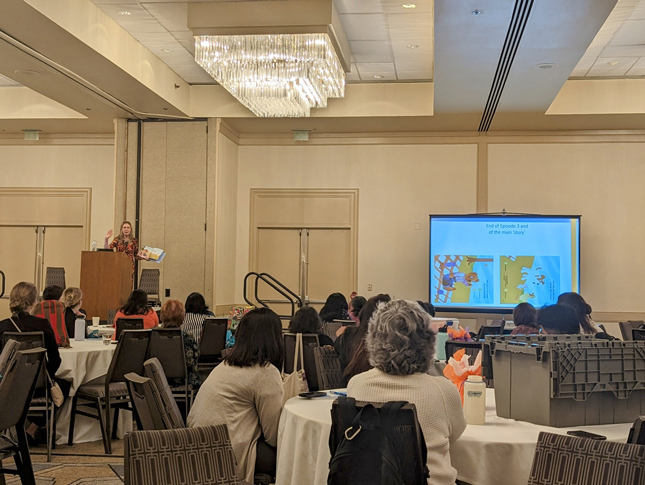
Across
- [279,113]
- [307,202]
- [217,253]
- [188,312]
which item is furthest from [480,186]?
[188,312]

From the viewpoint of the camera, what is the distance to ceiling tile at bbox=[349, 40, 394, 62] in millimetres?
9117

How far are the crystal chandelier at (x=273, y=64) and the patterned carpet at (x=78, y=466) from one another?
14.4ft

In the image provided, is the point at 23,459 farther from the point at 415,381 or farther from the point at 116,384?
the point at 415,381

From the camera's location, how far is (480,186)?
11859 mm

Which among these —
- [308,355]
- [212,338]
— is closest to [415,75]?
[212,338]

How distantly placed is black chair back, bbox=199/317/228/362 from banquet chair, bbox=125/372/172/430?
446 cm

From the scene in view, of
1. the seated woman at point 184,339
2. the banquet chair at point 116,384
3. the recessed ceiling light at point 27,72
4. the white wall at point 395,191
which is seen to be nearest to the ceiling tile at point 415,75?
the white wall at point 395,191

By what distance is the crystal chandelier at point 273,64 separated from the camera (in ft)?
25.8

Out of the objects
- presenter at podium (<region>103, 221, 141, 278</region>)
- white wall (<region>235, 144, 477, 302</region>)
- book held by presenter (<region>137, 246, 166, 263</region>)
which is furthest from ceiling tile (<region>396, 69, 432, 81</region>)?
presenter at podium (<region>103, 221, 141, 278</region>)

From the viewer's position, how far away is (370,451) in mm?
2324

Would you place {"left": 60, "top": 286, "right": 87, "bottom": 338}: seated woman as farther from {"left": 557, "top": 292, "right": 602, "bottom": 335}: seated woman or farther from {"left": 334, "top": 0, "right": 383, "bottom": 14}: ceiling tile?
{"left": 557, "top": 292, "right": 602, "bottom": 335}: seated woman

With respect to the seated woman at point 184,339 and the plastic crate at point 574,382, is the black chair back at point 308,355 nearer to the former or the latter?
the seated woman at point 184,339

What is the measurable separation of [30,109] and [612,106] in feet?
29.9

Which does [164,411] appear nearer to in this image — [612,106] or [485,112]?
[485,112]
